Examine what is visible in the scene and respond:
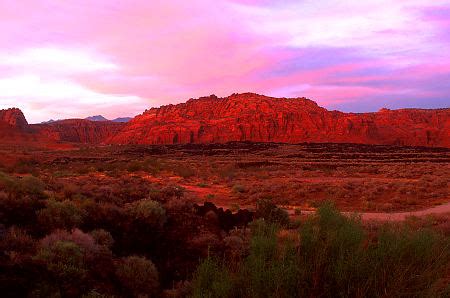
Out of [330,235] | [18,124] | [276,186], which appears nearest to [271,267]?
[330,235]

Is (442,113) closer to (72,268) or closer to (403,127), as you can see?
(403,127)

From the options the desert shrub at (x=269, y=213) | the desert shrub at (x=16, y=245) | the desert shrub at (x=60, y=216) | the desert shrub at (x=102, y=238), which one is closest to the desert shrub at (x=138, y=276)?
the desert shrub at (x=102, y=238)

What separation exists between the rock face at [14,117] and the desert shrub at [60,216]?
109 m

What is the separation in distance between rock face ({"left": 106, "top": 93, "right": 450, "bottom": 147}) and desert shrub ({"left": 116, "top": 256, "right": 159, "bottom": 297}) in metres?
109

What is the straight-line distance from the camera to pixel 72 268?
231 inches

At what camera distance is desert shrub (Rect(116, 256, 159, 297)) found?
20.8 feet

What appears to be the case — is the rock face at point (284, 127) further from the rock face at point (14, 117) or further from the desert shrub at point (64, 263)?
the desert shrub at point (64, 263)

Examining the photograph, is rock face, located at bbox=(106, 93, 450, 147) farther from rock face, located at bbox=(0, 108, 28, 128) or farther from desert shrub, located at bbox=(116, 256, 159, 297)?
desert shrub, located at bbox=(116, 256, 159, 297)

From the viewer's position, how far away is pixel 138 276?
6.56 metres

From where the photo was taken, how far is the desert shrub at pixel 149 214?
31.5 feet

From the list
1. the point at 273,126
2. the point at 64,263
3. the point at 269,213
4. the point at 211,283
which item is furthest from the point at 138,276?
the point at 273,126

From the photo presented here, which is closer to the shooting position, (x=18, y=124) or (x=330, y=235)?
(x=330, y=235)

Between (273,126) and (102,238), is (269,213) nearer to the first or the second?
(102,238)

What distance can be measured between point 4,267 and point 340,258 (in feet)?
14.2
